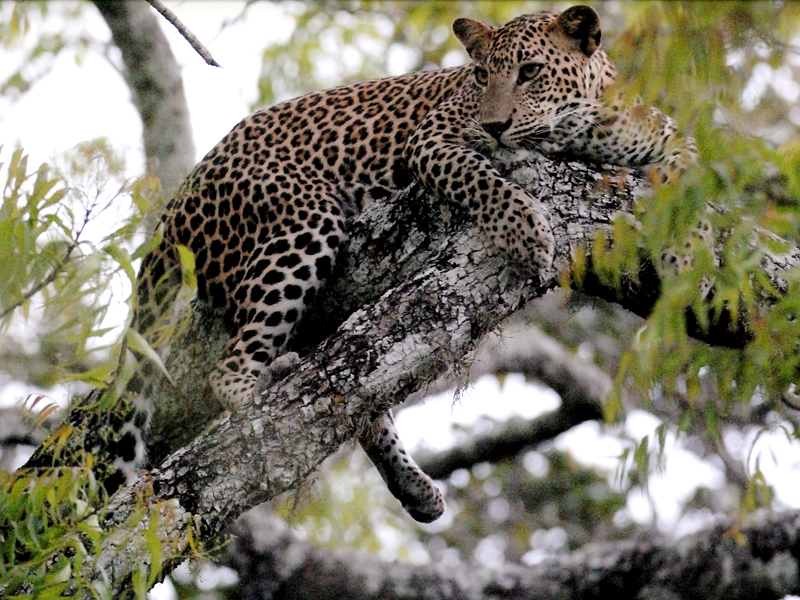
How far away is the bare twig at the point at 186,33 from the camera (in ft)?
13.4

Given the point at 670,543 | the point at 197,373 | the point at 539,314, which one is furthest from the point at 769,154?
the point at 539,314

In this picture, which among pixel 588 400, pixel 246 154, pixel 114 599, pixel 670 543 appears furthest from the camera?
pixel 588 400

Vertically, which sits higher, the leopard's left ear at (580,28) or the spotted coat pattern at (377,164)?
the leopard's left ear at (580,28)

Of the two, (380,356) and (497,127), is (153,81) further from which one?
(380,356)

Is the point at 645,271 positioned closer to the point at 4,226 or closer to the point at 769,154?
the point at 769,154

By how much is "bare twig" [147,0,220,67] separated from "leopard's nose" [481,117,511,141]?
5.50 feet

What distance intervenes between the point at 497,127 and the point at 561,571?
3407 millimetres

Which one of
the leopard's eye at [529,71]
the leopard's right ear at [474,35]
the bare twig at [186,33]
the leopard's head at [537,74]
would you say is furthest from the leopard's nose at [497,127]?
the bare twig at [186,33]

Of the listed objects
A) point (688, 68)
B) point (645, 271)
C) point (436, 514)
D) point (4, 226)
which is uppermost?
point (688, 68)

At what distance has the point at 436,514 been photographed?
6039 mm

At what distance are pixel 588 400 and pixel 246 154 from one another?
3.97m

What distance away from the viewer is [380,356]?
4.49 metres

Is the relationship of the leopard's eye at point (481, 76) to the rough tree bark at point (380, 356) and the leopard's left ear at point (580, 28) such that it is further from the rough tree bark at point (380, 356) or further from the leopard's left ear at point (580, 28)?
the rough tree bark at point (380, 356)

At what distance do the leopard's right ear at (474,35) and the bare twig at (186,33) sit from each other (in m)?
2.11
